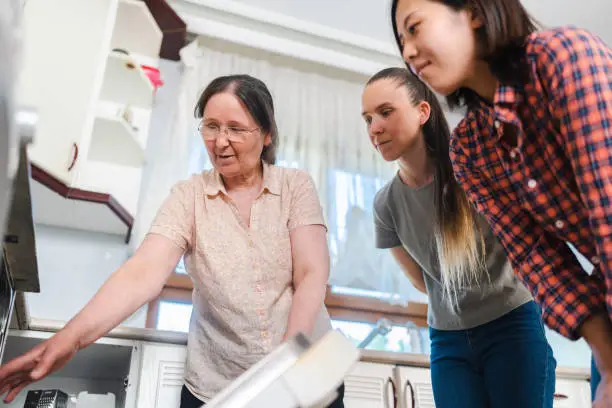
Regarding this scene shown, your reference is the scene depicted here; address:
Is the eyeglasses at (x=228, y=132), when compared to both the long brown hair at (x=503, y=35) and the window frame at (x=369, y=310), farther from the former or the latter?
the window frame at (x=369, y=310)

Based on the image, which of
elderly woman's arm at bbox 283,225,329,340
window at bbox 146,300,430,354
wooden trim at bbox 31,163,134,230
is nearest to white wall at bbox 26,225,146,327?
wooden trim at bbox 31,163,134,230

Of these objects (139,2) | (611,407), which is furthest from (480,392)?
(139,2)

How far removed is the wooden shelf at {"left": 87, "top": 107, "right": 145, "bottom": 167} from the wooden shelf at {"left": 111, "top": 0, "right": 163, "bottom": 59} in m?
0.44

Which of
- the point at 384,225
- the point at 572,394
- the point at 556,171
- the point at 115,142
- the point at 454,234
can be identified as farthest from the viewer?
the point at 115,142

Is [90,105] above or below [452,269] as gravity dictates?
above

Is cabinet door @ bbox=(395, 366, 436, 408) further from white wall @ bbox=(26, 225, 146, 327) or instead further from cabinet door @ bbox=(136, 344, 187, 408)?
white wall @ bbox=(26, 225, 146, 327)

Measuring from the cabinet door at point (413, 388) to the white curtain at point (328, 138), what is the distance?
2.44ft

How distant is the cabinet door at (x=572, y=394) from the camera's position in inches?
65.6

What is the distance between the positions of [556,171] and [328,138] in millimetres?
1918

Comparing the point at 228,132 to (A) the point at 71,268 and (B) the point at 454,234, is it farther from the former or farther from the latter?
(A) the point at 71,268

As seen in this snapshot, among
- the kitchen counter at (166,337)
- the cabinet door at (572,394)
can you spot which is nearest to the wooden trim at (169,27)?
the kitchen counter at (166,337)

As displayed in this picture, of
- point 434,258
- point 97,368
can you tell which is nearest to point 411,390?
point 434,258

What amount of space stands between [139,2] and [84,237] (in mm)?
973

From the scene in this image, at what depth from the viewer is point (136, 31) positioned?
2.34 metres
